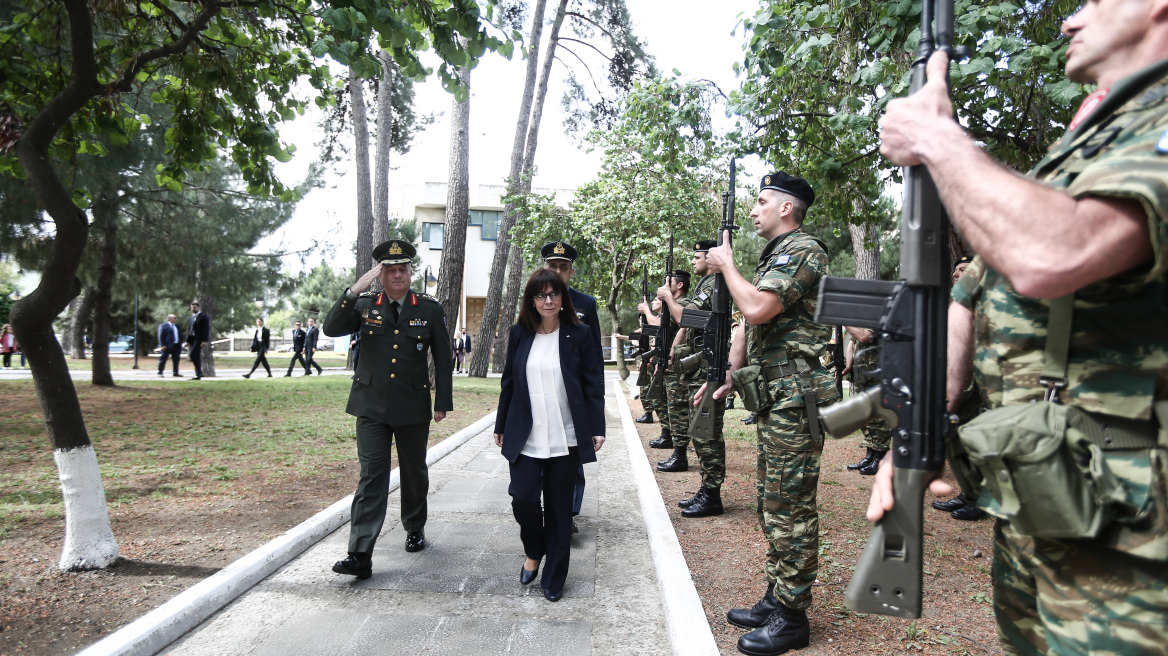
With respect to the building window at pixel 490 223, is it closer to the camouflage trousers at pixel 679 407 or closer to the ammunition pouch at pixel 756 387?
the camouflage trousers at pixel 679 407

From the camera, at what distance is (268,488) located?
6711mm

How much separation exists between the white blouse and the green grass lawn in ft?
11.8

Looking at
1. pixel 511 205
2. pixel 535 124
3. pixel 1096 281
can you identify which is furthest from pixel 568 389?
pixel 535 124

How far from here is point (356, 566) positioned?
4469 mm

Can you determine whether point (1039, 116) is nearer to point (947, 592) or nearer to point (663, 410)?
point (947, 592)

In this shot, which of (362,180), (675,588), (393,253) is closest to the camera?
(675,588)

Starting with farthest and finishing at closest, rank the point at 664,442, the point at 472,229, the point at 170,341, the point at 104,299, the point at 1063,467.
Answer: the point at 472,229
the point at 170,341
the point at 104,299
the point at 664,442
the point at 1063,467

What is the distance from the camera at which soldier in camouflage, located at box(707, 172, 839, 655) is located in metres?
3.50

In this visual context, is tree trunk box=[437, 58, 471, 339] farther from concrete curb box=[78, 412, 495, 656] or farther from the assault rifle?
the assault rifle

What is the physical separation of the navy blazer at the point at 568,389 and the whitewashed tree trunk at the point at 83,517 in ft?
8.18

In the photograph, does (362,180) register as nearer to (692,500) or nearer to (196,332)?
(196,332)

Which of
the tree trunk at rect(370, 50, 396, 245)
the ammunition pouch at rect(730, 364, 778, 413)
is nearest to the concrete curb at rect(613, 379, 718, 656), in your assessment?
the ammunition pouch at rect(730, 364, 778, 413)

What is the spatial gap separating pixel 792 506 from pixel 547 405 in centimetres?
168

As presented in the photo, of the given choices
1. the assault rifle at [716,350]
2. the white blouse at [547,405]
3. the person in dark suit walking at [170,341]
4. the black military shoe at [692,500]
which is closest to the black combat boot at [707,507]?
the black military shoe at [692,500]
